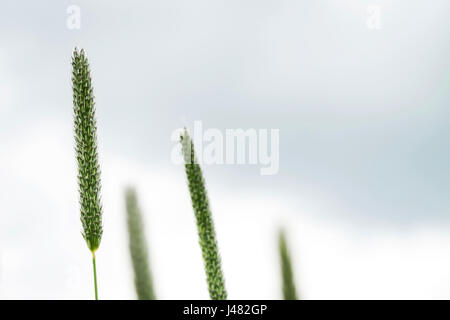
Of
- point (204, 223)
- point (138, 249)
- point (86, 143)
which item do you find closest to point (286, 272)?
point (204, 223)

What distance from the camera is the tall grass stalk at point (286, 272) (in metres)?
5.08

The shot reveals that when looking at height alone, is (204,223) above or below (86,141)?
below

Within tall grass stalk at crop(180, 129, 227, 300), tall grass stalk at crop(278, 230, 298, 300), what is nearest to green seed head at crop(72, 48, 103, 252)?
tall grass stalk at crop(180, 129, 227, 300)

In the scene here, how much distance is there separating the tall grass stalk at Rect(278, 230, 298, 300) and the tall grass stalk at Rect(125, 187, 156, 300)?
5.90 feet

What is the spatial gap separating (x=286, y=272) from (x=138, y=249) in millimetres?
2530

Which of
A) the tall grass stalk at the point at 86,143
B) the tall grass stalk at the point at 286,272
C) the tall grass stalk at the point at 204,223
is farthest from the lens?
the tall grass stalk at the point at 286,272

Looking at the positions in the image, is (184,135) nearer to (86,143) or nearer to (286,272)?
(86,143)

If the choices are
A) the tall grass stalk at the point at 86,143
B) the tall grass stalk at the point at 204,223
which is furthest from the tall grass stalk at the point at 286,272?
the tall grass stalk at the point at 86,143

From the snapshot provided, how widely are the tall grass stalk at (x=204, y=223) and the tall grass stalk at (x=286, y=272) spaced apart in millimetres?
1768

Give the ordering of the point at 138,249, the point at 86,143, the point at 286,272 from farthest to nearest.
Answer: the point at 138,249, the point at 286,272, the point at 86,143

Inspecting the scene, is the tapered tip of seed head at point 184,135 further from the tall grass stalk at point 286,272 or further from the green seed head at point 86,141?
→ the tall grass stalk at point 286,272

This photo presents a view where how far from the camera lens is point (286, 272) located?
206 inches

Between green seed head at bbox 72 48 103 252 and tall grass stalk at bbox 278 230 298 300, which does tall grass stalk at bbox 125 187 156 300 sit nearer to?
tall grass stalk at bbox 278 230 298 300
